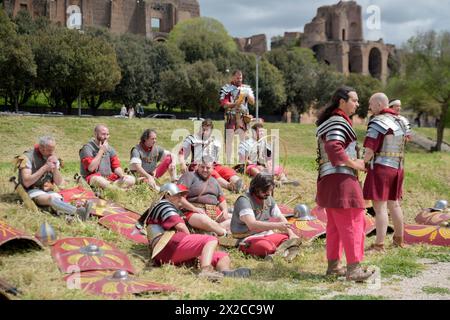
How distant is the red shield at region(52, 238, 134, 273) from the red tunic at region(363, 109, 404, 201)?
3.16 metres

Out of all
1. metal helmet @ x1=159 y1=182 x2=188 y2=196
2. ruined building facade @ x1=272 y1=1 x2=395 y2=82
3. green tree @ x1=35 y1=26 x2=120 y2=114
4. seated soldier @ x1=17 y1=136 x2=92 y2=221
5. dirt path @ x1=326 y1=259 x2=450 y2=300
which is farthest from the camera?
ruined building facade @ x1=272 y1=1 x2=395 y2=82

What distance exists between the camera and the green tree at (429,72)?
40.5 meters

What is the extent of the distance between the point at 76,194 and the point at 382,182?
176 inches

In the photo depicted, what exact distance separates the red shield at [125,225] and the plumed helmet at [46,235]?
1185 millimetres

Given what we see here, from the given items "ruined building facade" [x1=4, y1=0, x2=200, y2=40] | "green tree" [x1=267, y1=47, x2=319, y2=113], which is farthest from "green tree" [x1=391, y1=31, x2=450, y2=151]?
"ruined building facade" [x1=4, y1=0, x2=200, y2=40]

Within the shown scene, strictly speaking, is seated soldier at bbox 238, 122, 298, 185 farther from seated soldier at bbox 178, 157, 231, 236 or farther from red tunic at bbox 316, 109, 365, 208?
red tunic at bbox 316, 109, 365, 208

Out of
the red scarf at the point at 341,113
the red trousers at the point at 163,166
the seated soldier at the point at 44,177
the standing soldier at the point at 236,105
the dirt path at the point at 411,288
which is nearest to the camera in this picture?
the dirt path at the point at 411,288

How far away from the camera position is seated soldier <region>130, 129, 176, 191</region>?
11227 millimetres

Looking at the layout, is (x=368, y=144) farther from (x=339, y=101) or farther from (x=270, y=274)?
(x=270, y=274)

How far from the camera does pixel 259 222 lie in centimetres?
764

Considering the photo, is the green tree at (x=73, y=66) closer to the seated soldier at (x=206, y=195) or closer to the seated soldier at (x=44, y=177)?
the seated soldier at (x=44, y=177)

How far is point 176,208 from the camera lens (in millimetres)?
7418

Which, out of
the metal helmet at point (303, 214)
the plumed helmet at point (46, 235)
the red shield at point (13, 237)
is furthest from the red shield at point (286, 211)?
the red shield at point (13, 237)
